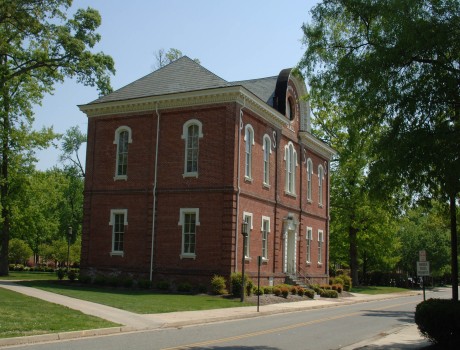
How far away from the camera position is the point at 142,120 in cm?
3177

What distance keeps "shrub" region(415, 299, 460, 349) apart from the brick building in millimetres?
15136

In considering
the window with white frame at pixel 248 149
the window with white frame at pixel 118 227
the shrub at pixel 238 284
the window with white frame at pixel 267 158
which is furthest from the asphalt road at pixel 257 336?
the window with white frame at pixel 118 227

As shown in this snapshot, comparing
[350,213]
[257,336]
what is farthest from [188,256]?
[350,213]

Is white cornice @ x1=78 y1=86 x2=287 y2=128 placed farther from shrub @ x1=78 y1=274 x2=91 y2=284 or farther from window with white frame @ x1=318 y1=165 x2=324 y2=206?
shrub @ x1=78 y1=274 x2=91 y2=284

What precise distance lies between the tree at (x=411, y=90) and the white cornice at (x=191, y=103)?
→ 48.2 feet

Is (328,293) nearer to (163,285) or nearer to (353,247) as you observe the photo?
(163,285)

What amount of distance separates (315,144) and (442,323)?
28106 millimetres

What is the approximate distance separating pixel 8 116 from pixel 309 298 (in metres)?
25.2

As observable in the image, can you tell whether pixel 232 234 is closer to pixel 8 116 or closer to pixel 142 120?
pixel 142 120

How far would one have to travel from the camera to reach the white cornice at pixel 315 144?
124ft

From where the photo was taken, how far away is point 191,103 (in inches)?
1182

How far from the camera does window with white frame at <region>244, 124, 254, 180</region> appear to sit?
3016 cm

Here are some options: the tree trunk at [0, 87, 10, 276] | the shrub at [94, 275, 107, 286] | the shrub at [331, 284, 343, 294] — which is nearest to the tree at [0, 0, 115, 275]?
the tree trunk at [0, 87, 10, 276]

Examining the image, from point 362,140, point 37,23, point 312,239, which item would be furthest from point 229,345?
point 312,239
